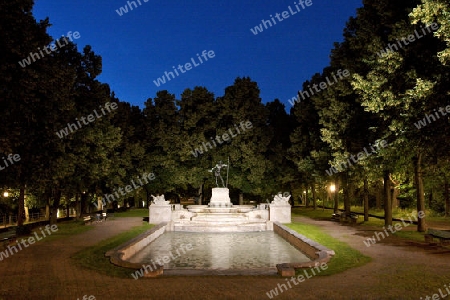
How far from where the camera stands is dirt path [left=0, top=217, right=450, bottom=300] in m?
8.51

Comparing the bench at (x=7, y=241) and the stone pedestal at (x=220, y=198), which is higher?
the stone pedestal at (x=220, y=198)

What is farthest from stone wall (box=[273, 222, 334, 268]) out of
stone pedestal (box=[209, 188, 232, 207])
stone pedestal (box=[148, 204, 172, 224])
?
stone pedestal (box=[209, 188, 232, 207])

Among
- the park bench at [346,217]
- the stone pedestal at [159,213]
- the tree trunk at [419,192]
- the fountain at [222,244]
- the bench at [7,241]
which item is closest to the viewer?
the fountain at [222,244]

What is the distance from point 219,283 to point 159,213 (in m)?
16.3

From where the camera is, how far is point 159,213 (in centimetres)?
2530

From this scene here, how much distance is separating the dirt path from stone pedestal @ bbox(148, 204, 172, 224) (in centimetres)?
1246

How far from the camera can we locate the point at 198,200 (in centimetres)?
4262

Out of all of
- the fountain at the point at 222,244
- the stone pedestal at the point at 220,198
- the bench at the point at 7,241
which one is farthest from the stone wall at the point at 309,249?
the bench at the point at 7,241

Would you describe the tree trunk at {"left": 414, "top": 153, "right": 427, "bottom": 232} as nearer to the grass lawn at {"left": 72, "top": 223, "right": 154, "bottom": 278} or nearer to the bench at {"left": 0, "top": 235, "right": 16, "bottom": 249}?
the grass lawn at {"left": 72, "top": 223, "right": 154, "bottom": 278}

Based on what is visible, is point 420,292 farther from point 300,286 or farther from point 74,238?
point 74,238

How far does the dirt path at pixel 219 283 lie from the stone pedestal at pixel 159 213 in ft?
40.9

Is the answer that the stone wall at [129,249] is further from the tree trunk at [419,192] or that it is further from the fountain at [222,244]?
the tree trunk at [419,192]

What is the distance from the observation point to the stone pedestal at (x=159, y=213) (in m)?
25.3

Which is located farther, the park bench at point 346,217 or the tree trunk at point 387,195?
the park bench at point 346,217
